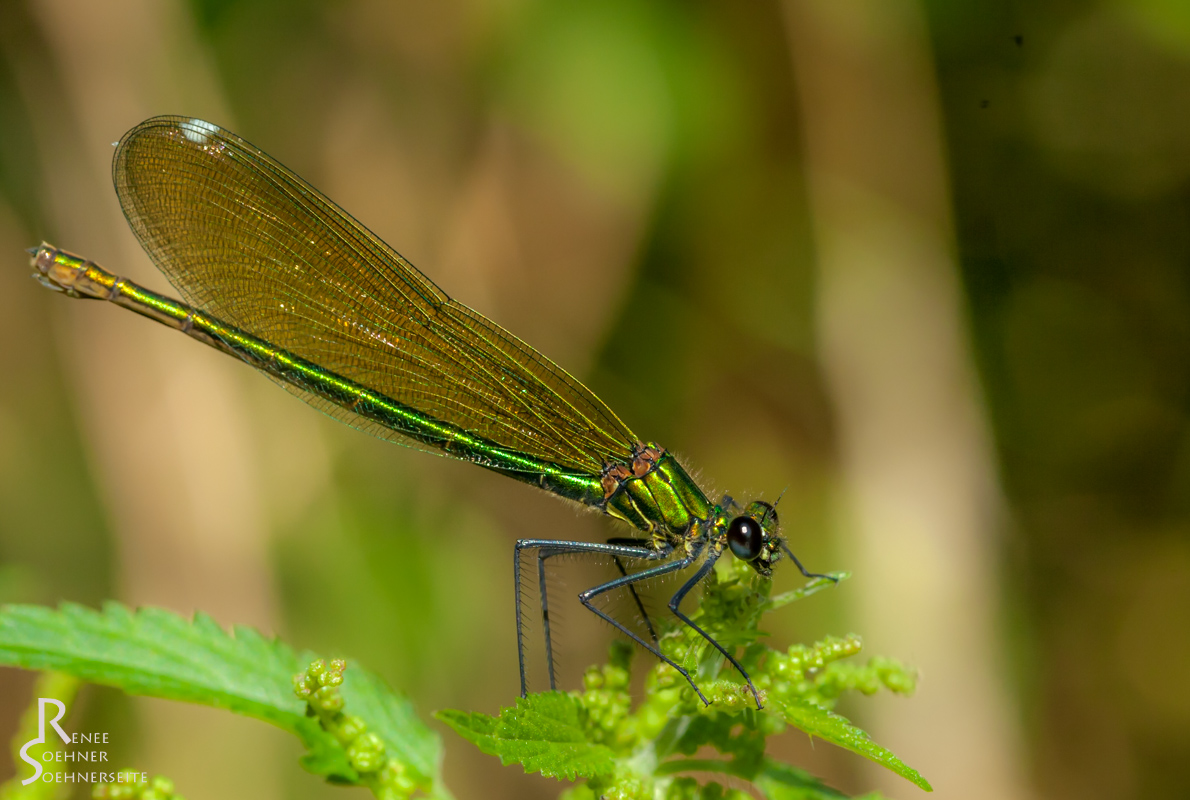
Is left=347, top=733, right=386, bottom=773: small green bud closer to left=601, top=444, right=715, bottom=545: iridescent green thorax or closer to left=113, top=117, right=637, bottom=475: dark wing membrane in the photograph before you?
left=601, top=444, right=715, bottom=545: iridescent green thorax

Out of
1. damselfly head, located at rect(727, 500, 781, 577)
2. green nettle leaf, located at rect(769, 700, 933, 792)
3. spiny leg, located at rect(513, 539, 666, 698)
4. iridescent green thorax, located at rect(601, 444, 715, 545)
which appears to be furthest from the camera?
iridescent green thorax, located at rect(601, 444, 715, 545)

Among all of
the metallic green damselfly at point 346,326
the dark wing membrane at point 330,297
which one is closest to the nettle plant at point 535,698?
the metallic green damselfly at point 346,326

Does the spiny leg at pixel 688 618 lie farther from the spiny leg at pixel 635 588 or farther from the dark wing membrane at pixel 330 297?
the dark wing membrane at pixel 330 297

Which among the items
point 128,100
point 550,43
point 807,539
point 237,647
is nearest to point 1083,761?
point 807,539

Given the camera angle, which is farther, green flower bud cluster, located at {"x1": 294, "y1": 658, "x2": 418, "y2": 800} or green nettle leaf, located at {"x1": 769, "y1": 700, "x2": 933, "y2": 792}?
green flower bud cluster, located at {"x1": 294, "y1": 658, "x2": 418, "y2": 800}

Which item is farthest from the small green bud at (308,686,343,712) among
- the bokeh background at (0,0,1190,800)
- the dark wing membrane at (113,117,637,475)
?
the bokeh background at (0,0,1190,800)
